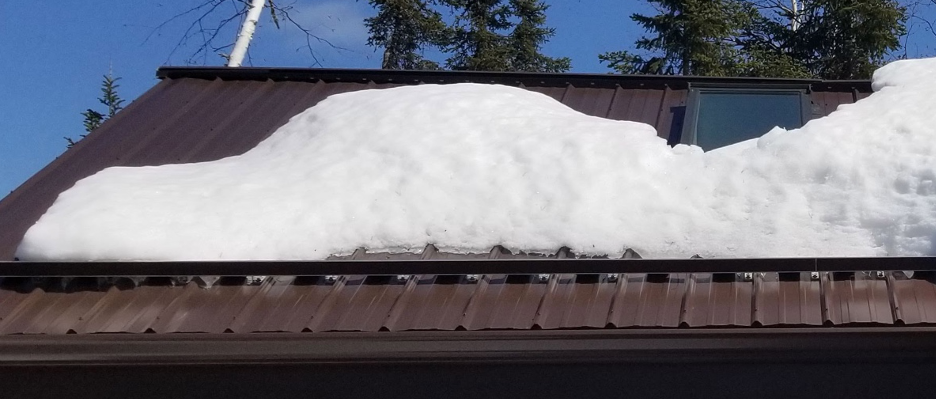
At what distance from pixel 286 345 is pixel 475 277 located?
91 cm

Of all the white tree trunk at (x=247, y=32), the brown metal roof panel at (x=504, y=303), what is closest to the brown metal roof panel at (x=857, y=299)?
the brown metal roof panel at (x=504, y=303)

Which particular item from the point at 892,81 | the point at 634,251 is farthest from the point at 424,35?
the point at 634,251

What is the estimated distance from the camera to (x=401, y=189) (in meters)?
5.08

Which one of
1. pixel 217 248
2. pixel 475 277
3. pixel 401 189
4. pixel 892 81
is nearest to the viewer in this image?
pixel 475 277

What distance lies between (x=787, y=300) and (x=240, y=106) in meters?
4.79

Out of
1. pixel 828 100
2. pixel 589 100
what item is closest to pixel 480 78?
pixel 589 100

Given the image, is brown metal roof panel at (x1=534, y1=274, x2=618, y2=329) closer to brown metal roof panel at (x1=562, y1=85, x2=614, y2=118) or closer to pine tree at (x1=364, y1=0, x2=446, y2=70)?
brown metal roof panel at (x1=562, y1=85, x2=614, y2=118)

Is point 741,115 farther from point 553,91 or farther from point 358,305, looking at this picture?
point 358,305

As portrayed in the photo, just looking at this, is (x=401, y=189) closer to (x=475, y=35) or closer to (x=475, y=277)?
(x=475, y=277)

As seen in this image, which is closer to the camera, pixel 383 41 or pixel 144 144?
pixel 144 144

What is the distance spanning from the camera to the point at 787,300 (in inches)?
152

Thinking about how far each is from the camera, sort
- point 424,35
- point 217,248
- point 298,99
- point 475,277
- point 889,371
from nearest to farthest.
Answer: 1. point 889,371
2. point 475,277
3. point 217,248
4. point 298,99
5. point 424,35

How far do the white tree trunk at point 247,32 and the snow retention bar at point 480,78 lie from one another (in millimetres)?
3232

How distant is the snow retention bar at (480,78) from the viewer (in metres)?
7.32
